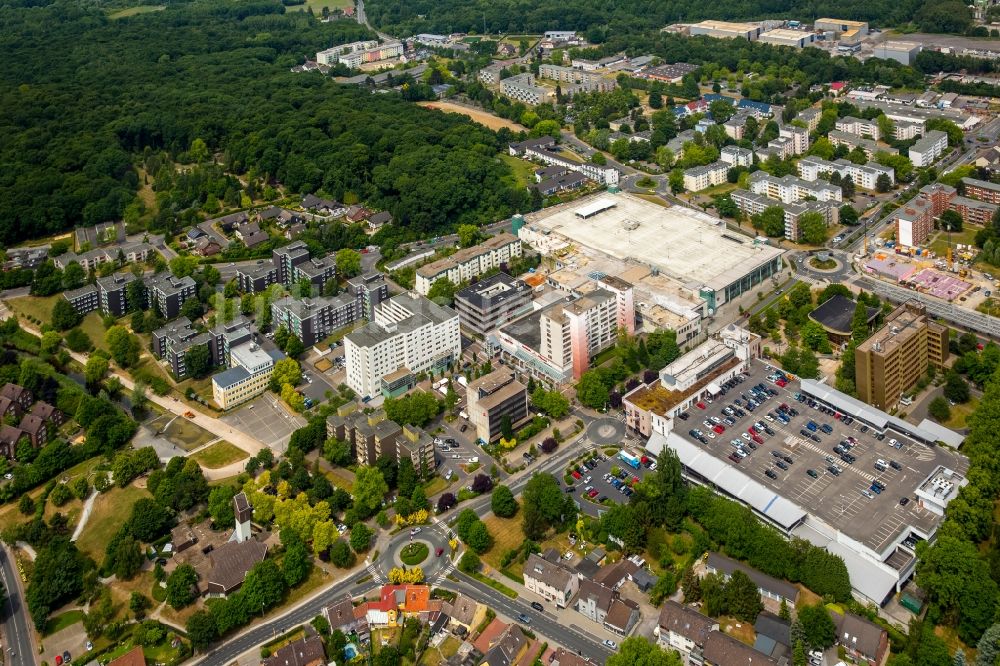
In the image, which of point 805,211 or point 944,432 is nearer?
point 944,432

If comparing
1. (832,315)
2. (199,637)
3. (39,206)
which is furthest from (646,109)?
(199,637)

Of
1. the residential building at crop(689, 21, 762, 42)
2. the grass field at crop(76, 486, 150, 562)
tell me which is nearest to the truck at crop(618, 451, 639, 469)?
the grass field at crop(76, 486, 150, 562)

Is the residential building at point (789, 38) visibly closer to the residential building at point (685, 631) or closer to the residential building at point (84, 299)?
the residential building at point (84, 299)

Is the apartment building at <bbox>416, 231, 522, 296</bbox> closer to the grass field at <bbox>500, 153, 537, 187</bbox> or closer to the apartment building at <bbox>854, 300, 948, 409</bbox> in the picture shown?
the grass field at <bbox>500, 153, 537, 187</bbox>

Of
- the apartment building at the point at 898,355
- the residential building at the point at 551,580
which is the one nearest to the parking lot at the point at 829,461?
the apartment building at the point at 898,355

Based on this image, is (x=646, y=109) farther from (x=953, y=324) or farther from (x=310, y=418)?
(x=310, y=418)

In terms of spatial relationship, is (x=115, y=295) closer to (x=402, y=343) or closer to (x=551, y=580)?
(x=402, y=343)
